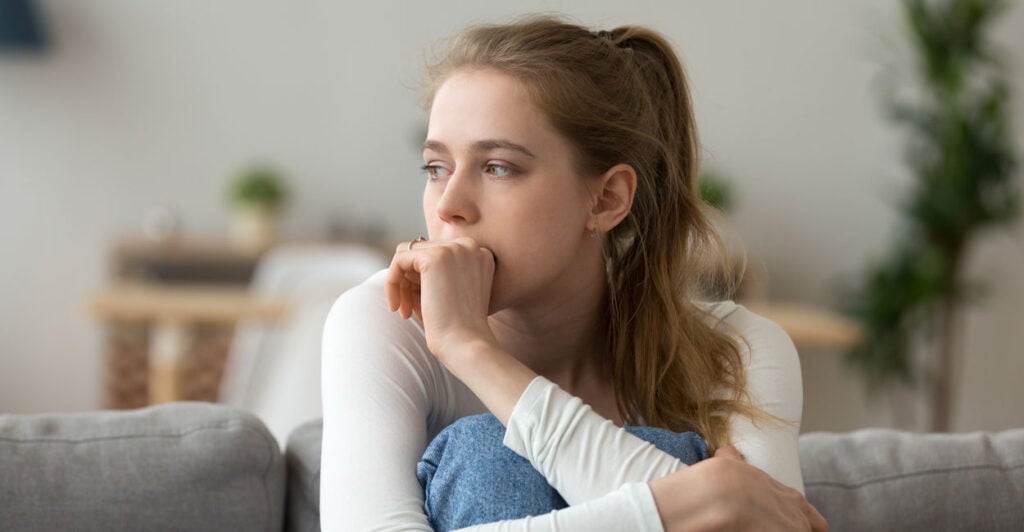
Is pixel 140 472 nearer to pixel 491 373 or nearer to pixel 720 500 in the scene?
pixel 491 373

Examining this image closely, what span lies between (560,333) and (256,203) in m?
3.31

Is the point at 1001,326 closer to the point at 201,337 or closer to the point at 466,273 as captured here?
the point at 201,337

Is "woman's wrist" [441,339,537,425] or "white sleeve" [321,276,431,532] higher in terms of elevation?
"woman's wrist" [441,339,537,425]

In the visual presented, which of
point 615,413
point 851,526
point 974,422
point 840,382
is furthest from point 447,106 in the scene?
point 974,422

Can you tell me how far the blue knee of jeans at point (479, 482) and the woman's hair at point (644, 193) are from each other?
0.86ft

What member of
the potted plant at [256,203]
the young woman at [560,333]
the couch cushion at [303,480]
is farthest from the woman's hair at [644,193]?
the potted plant at [256,203]

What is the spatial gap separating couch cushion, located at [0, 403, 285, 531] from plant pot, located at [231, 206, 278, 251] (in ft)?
10.4

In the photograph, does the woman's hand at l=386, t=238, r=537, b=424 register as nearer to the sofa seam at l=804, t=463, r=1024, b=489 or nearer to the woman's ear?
the woman's ear

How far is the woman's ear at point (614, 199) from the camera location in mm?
1422

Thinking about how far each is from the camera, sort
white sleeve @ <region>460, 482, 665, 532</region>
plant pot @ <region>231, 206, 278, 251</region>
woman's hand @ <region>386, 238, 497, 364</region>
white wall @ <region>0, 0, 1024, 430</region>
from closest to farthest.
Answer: white sleeve @ <region>460, 482, 665, 532</region> → woman's hand @ <region>386, 238, 497, 364</region> → plant pot @ <region>231, 206, 278, 251</region> → white wall @ <region>0, 0, 1024, 430</region>

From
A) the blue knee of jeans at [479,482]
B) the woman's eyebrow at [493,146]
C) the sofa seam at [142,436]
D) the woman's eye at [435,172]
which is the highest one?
the woman's eyebrow at [493,146]

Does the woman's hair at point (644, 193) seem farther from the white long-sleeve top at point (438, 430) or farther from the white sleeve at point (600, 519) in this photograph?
the white sleeve at point (600, 519)

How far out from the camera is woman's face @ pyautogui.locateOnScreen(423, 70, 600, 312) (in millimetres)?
1314

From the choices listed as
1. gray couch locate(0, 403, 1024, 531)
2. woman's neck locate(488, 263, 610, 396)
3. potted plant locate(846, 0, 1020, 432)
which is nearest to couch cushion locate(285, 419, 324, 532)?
gray couch locate(0, 403, 1024, 531)
